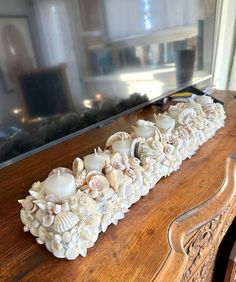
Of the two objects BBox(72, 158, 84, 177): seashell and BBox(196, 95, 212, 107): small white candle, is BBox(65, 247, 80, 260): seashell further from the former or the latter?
BBox(196, 95, 212, 107): small white candle

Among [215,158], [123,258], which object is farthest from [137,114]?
[123,258]

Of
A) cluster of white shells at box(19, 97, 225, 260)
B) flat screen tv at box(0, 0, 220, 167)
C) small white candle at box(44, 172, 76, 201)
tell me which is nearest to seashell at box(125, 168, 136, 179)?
cluster of white shells at box(19, 97, 225, 260)

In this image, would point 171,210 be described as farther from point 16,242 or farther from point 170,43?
point 170,43

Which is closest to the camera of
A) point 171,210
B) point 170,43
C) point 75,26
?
point 171,210

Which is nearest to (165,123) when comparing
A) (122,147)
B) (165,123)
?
(165,123)

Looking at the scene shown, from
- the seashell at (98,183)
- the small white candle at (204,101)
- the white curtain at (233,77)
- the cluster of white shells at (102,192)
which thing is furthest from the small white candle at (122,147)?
the white curtain at (233,77)
